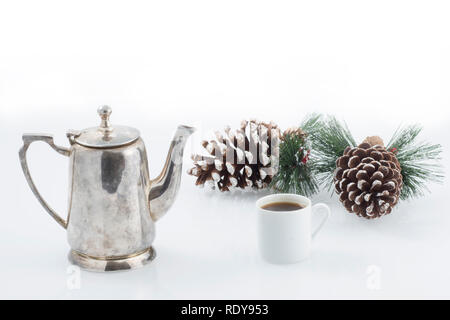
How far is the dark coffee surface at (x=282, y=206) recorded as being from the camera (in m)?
1.63

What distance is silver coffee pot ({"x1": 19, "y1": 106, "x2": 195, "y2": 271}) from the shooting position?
150cm

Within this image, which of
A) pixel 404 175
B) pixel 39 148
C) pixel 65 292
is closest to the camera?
pixel 65 292

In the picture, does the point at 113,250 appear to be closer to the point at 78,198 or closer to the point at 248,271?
the point at 78,198

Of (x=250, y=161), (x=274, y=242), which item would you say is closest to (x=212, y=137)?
(x=250, y=161)

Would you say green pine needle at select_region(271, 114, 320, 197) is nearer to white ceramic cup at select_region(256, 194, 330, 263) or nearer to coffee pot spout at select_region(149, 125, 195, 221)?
white ceramic cup at select_region(256, 194, 330, 263)

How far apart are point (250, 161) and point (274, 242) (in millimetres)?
383

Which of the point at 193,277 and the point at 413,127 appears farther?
the point at 413,127

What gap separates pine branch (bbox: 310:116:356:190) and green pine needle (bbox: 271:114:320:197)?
0.09 ft

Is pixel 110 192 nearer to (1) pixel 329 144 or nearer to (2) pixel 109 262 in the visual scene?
(2) pixel 109 262

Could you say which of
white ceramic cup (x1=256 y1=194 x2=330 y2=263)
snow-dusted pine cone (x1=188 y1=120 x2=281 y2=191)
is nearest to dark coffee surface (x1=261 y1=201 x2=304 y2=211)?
white ceramic cup (x1=256 y1=194 x2=330 y2=263)

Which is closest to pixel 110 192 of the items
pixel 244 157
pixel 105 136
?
pixel 105 136

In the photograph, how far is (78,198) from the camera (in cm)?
153

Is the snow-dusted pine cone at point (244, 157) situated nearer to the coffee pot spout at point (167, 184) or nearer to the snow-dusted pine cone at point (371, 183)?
the snow-dusted pine cone at point (371, 183)

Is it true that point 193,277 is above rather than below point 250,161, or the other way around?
below
